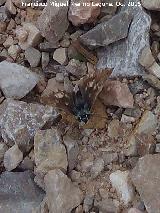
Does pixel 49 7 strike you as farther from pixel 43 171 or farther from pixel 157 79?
pixel 43 171

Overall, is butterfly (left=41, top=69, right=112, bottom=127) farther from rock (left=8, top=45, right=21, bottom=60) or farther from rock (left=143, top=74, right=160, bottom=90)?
rock (left=8, top=45, right=21, bottom=60)

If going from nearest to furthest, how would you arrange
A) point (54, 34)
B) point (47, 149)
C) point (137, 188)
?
1. point (137, 188)
2. point (47, 149)
3. point (54, 34)

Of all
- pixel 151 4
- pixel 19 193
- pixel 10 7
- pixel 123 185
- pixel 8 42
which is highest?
pixel 151 4

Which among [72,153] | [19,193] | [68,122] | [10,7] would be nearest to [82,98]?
[68,122]

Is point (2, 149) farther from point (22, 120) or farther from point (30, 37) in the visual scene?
point (30, 37)

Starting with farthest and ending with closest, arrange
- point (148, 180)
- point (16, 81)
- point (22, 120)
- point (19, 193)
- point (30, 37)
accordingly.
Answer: point (30, 37) < point (16, 81) < point (22, 120) < point (19, 193) < point (148, 180)

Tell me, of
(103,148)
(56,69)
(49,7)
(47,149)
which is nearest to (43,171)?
(47,149)
